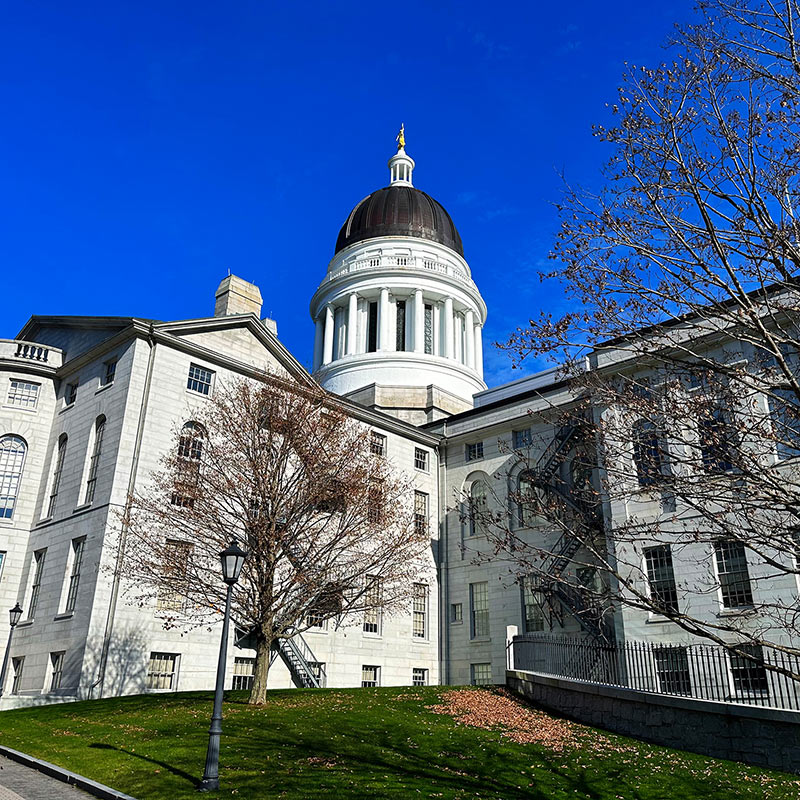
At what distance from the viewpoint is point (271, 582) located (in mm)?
23156

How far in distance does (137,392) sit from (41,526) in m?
7.07

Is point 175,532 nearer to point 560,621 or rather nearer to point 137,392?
point 137,392

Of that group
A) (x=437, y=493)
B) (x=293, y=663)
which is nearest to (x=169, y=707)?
(x=293, y=663)

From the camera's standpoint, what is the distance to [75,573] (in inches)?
1125

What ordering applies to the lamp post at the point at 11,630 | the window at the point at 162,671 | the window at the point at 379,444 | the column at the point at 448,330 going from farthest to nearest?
the column at the point at 448,330 → the window at the point at 379,444 → the window at the point at 162,671 → the lamp post at the point at 11,630

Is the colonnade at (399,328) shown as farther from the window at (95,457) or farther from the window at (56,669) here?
the window at (56,669)

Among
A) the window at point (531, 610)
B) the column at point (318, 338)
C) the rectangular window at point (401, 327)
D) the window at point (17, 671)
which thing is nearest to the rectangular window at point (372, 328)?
the rectangular window at point (401, 327)

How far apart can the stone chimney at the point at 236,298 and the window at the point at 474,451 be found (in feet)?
43.2

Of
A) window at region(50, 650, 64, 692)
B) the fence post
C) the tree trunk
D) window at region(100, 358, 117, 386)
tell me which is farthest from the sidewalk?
window at region(100, 358, 117, 386)

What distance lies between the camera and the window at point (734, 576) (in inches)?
1057

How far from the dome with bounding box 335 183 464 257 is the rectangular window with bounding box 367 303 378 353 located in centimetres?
614

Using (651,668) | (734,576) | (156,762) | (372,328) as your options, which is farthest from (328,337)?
(156,762)

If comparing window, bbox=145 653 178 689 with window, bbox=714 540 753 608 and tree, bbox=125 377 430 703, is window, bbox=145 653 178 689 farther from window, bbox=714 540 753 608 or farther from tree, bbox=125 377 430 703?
window, bbox=714 540 753 608

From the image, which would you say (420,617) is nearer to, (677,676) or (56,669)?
(677,676)
